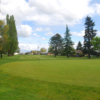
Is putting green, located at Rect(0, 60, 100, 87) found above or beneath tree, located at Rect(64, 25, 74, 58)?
beneath

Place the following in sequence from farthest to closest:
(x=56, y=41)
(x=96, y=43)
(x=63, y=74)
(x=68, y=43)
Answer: (x=56, y=41), (x=68, y=43), (x=96, y=43), (x=63, y=74)

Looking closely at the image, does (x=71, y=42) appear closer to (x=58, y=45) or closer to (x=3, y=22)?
(x=58, y=45)

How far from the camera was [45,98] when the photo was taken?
493 centimetres

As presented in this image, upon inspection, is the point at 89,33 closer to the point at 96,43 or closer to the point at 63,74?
the point at 96,43

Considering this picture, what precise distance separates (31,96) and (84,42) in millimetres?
51851

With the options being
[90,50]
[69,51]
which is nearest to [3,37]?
[69,51]

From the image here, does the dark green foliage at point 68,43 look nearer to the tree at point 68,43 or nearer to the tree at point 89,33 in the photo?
the tree at point 68,43

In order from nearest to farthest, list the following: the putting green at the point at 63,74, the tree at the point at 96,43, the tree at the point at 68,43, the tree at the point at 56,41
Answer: the putting green at the point at 63,74 → the tree at the point at 96,43 → the tree at the point at 68,43 → the tree at the point at 56,41

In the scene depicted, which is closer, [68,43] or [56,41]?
[68,43]

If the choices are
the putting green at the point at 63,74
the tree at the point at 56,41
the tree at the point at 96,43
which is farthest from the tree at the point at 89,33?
the putting green at the point at 63,74

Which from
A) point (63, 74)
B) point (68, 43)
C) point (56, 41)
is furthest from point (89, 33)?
point (63, 74)

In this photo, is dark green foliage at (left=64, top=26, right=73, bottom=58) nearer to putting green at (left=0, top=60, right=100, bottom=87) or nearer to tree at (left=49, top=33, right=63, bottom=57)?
tree at (left=49, top=33, right=63, bottom=57)

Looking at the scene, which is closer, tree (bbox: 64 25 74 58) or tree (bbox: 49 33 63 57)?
tree (bbox: 64 25 74 58)

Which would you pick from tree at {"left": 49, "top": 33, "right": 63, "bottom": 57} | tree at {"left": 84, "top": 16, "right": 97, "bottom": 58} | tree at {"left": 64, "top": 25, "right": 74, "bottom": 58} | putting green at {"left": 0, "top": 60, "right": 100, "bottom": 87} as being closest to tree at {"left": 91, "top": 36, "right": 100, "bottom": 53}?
tree at {"left": 84, "top": 16, "right": 97, "bottom": 58}
